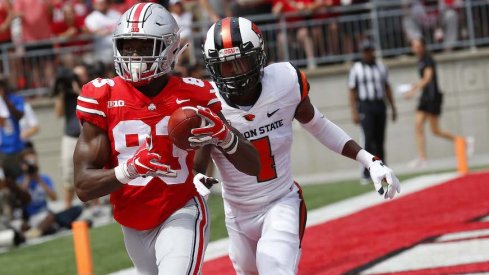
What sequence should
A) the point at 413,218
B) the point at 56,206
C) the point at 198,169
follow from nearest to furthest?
the point at 198,169
the point at 413,218
the point at 56,206

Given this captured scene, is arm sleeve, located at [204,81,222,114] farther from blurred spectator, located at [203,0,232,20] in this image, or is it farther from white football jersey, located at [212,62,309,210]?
blurred spectator, located at [203,0,232,20]

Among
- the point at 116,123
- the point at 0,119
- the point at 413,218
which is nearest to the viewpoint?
the point at 116,123

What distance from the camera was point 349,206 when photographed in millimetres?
12492

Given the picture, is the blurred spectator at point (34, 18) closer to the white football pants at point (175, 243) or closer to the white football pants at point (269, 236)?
the white football pants at point (269, 236)

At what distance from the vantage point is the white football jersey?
248 inches

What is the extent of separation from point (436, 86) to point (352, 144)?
10.4 meters

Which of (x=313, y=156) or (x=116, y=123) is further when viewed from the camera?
(x=313, y=156)

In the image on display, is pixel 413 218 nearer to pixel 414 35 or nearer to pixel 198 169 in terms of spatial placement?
pixel 198 169

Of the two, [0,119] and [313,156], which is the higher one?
[0,119]

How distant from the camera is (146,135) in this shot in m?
5.52

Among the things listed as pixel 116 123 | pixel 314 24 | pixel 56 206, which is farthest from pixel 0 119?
pixel 116 123

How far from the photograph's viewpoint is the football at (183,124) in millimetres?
5113

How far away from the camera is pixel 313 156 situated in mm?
18469

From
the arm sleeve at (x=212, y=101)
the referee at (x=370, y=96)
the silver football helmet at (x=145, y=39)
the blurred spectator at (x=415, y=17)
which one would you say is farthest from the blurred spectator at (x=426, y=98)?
the silver football helmet at (x=145, y=39)
